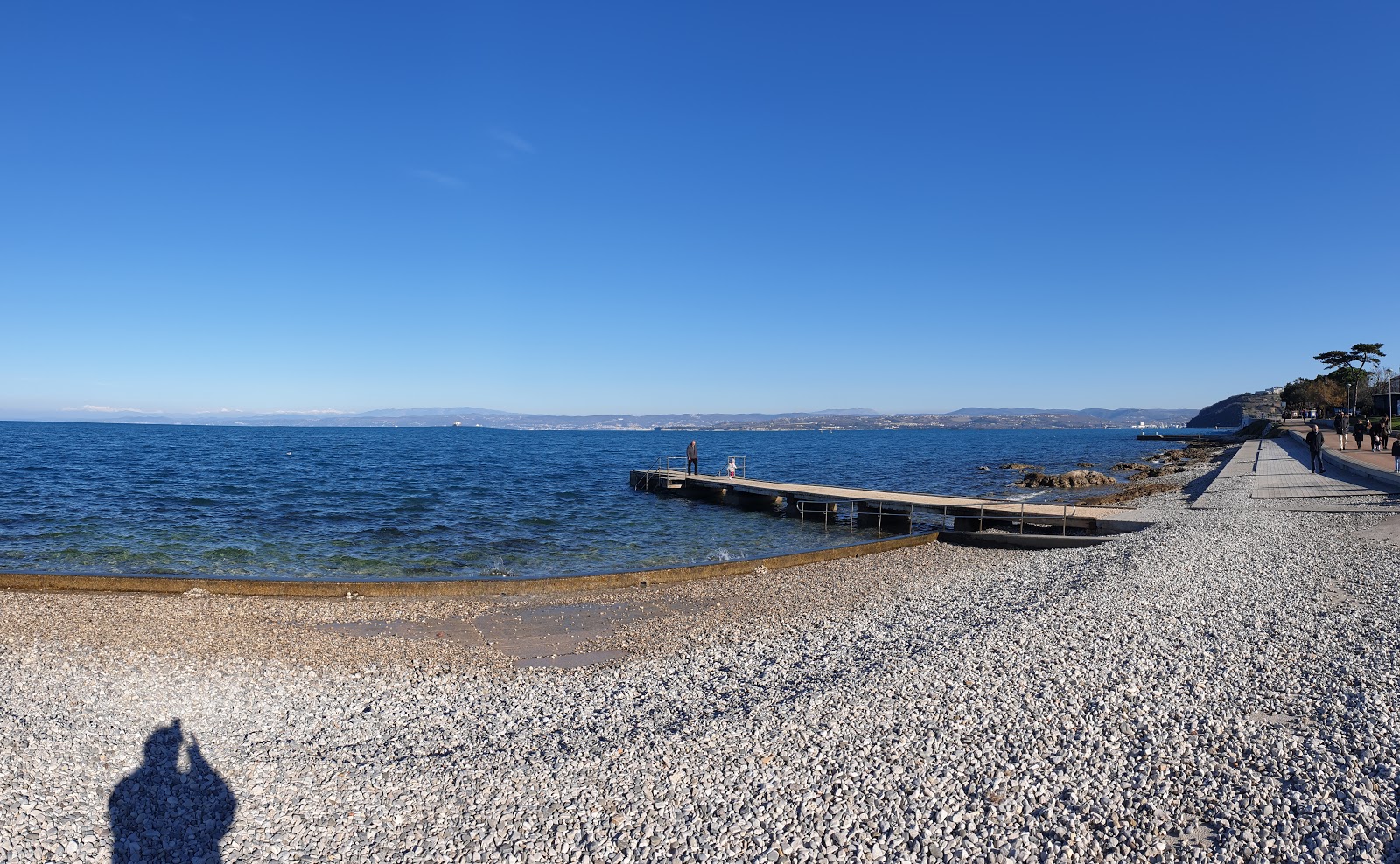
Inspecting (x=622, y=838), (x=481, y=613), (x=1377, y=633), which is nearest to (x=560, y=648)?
(x=481, y=613)

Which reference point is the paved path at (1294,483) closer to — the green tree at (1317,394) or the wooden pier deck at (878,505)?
the wooden pier deck at (878,505)

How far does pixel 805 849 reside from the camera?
538 cm

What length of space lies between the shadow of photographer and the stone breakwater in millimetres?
52

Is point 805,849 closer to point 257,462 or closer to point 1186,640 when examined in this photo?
point 1186,640

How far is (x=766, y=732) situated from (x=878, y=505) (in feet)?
67.4

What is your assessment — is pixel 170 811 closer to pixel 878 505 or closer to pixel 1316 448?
pixel 878 505

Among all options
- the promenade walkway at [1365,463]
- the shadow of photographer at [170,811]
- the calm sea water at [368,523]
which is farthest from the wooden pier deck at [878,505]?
the shadow of photographer at [170,811]

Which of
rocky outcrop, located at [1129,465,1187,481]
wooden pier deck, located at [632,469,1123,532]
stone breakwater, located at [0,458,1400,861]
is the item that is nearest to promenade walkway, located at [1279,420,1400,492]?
rocky outcrop, located at [1129,465,1187,481]

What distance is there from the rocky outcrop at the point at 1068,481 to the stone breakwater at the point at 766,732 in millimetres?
24593

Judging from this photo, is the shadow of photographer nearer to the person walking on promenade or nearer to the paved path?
the paved path

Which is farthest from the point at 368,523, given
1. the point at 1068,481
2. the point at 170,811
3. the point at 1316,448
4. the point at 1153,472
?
the point at 1153,472

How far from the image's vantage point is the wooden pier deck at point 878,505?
22.7 metres

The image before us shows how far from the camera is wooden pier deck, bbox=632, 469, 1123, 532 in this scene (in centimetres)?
2267

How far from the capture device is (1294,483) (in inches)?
1090
